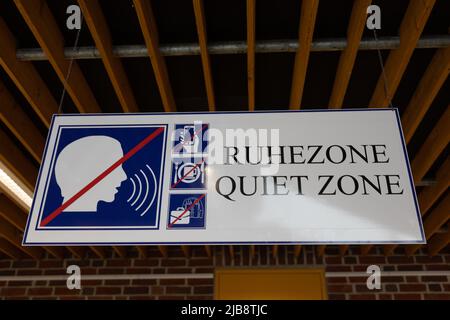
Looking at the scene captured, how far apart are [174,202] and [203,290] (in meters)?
3.46

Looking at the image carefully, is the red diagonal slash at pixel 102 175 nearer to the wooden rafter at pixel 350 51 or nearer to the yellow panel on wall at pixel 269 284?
the wooden rafter at pixel 350 51

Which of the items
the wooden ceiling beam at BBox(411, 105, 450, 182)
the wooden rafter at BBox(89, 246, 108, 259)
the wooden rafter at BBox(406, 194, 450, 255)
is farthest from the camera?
the wooden rafter at BBox(89, 246, 108, 259)

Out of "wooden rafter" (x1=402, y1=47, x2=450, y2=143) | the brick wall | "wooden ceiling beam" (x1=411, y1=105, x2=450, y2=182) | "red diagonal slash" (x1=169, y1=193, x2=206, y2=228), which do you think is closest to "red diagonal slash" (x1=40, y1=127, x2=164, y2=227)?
"red diagonal slash" (x1=169, y1=193, x2=206, y2=228)

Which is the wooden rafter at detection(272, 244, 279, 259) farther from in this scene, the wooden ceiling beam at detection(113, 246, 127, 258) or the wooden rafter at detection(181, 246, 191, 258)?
the wooden ceiling beam at detection(113, 246, 127, 258)

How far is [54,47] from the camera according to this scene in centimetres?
232

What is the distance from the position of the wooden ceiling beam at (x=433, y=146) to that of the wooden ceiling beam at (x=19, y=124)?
115 inches

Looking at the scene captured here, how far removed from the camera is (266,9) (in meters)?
2.31

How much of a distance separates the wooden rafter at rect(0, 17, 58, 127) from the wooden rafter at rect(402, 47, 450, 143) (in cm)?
240

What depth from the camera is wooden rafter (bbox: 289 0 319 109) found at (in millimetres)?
2073

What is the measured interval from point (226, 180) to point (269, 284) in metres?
3.42

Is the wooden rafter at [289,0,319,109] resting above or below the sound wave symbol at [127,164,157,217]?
above

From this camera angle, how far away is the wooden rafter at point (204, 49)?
212cm

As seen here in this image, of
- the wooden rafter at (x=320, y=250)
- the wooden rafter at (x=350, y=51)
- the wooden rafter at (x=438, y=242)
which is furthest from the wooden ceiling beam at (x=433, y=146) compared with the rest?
the wooden rafter at (x=320, y=250)

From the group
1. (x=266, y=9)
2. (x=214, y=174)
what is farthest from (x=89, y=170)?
(x=266, y=9)
